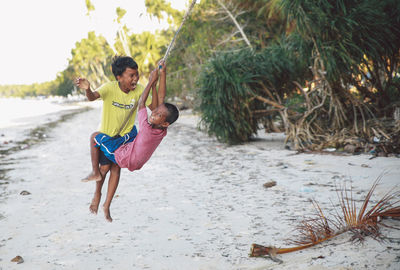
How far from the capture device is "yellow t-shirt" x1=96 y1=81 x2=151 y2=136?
351 centimetres

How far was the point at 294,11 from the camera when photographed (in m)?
8.21

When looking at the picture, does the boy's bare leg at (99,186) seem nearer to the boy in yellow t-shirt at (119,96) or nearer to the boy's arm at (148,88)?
the boy in yellow t-shirt at (119,96)

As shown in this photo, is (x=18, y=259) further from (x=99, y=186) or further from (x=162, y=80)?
(x=162, y=80)

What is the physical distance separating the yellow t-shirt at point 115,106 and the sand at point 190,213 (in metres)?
1.52

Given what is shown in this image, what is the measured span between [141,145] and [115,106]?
0.47 metres

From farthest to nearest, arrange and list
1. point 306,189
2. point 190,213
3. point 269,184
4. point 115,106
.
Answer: point 269,184
point 306,189
point 190,213
point 115,106

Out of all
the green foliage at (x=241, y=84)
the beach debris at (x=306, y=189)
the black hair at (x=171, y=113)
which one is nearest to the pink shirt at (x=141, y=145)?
the black hair at (x=171, y=113)

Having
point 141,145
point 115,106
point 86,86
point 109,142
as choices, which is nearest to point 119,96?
point 115,106

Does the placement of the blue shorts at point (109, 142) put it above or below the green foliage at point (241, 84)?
below

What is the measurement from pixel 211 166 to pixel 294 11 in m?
3.78

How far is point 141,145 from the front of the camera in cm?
333

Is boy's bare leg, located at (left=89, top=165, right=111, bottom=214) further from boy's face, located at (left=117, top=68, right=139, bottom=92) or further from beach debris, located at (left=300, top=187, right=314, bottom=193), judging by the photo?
beach debris, located at (left=300, top=187, right=314, bottom=193)

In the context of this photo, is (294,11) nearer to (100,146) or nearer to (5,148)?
(100,146)

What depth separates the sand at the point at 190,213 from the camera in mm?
4000
